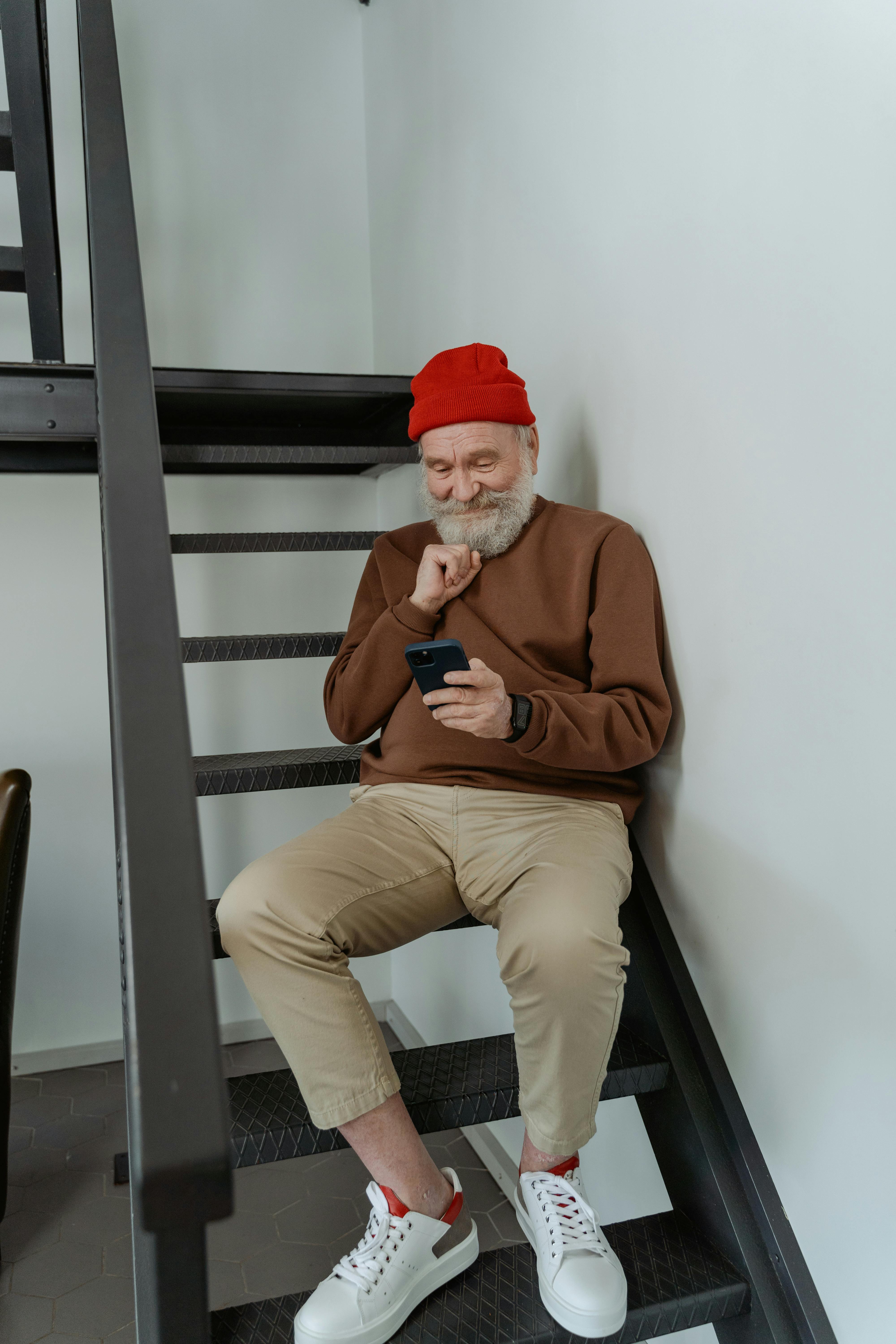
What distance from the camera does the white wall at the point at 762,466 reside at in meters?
1.17

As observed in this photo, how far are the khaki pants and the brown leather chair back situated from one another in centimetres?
80

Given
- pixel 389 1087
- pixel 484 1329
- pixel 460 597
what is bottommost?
pixel 484 1329

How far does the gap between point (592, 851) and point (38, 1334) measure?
4.82 ft

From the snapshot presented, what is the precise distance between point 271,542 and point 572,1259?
1649 mm

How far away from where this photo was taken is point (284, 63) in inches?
121

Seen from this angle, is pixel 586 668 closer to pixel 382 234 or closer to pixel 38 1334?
pixel 38 1334

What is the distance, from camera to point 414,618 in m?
1.83

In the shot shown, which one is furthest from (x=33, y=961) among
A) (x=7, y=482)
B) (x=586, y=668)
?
(x=586, y=668)

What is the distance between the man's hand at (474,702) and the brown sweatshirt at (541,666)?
7 cm

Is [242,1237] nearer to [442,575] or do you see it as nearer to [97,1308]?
[97,1308]

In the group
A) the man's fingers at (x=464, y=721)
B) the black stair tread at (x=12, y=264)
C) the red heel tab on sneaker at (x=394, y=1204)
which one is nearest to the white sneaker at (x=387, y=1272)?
the red heel tab on sneaker at (x=394, y=1204)

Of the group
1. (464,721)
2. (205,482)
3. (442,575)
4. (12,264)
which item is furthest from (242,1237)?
(12,264)

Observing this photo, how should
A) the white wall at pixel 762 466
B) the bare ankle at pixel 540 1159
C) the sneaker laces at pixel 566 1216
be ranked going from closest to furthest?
the white wall at pixel 762 466, the sneaker laces at pixel 566 1216, the bare ankle at pixel 540 1159

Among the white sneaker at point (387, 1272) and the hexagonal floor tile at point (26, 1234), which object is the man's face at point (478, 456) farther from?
the hexagonal floor tile at point (26, 1234)
